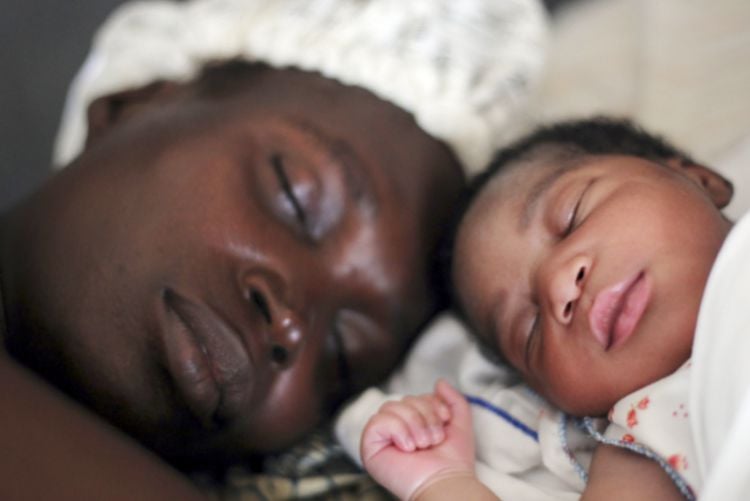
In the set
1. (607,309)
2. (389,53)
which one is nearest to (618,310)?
(607,309)

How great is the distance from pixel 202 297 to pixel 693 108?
0.83 m

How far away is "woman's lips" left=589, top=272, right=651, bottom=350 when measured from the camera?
2.66 ft

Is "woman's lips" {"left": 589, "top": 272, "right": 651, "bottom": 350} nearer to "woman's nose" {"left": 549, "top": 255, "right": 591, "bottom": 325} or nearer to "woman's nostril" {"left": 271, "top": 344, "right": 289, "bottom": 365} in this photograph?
"woman's nose" {"left": 549, "top": 255, "right": 591, "bottom": 325}

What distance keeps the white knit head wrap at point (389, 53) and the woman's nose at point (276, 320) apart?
0.38 metres

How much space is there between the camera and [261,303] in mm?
912

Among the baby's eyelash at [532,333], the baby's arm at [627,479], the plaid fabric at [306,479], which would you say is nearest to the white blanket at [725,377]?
the baby's arm at [627,479]

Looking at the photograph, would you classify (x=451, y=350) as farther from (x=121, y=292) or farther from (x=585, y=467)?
(x=121, y=292)

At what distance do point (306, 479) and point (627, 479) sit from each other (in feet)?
1.12

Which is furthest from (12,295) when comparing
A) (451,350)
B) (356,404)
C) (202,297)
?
(451,350)

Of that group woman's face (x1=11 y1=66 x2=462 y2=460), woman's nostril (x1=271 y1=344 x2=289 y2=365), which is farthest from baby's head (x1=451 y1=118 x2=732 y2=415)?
woman's nostril (x1=271 y1=344 x2=289 y2=365)

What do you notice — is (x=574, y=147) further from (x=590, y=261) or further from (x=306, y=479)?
(x=306, y=479)

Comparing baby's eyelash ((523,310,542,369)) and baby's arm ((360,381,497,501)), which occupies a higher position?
baby's eyelash ((523,310,542,369))

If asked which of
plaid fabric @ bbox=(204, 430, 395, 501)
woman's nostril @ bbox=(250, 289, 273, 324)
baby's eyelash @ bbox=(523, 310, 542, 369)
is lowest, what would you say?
plaid fabric @ bbox=(204, 430, 395, 501)

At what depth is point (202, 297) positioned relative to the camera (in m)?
0.89
